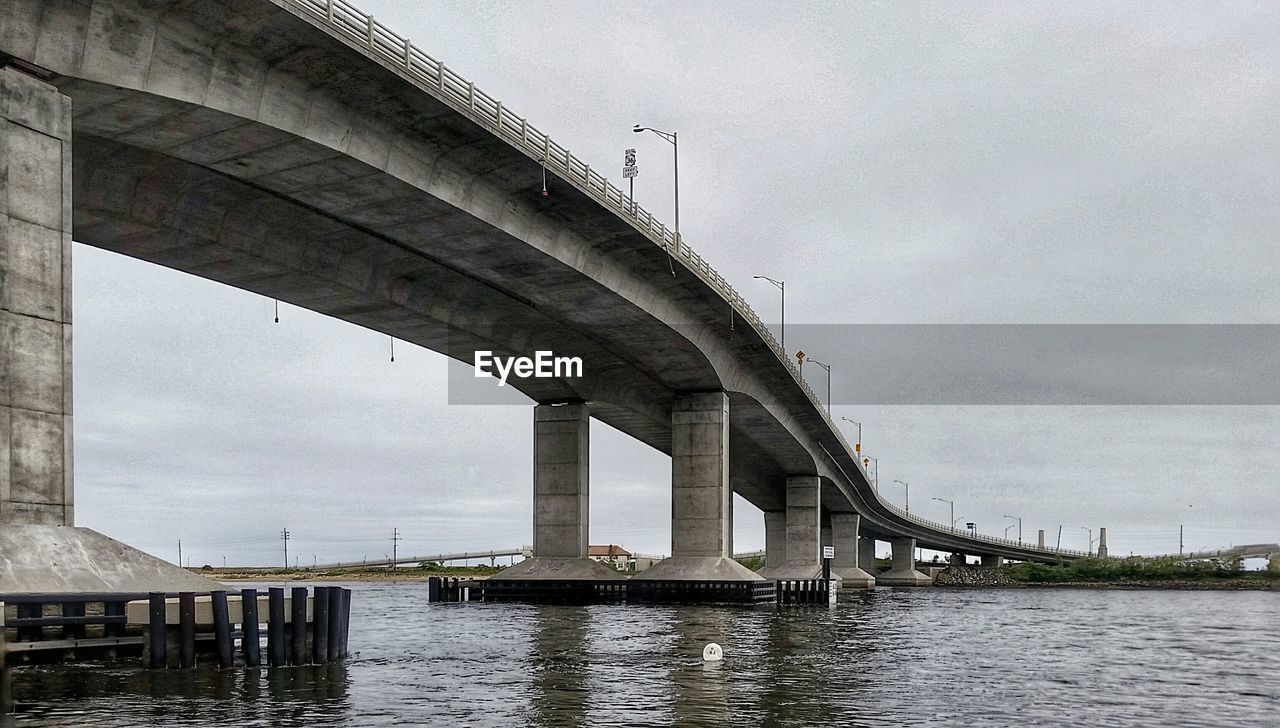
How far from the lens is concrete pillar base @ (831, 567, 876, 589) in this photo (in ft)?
427

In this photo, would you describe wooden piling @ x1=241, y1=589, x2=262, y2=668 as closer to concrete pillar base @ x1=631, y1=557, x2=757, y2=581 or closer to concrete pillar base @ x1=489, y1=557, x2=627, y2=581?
concrete pillar base @ x1=631, y1=557, x2=757, y2=581

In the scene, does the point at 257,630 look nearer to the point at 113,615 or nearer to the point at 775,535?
the point at 113,615

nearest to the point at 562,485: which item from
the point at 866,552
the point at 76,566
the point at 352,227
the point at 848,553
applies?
the point at 352,227

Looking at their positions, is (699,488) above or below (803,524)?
above

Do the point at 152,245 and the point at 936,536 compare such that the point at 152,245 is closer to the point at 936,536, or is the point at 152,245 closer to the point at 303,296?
the point at 303,296

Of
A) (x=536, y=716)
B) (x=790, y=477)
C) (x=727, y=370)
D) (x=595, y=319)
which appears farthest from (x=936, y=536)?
(x=536, y=716)

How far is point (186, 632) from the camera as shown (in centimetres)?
2286

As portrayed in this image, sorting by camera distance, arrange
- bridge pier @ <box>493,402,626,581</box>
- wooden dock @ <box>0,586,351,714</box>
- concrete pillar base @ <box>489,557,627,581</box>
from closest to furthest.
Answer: wooden dock @ <box>0,586,351,714</box> < concrete pillar base @ <box>489,557,627,581</box> < bridge pier @ <box>493,402,626,581</box>

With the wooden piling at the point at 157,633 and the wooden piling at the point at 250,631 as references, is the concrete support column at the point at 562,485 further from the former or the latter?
the wooden piling at the point at 157,633

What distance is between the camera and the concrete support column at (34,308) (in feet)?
81.6

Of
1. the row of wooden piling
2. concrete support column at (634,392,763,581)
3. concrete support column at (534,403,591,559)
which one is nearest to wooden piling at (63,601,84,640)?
the row of wooden piling

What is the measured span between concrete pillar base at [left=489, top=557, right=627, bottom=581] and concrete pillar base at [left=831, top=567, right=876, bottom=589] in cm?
6599

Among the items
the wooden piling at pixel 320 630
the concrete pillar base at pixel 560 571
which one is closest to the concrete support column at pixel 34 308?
the wooden piling at pixel 320 630

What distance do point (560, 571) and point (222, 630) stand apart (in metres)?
44.9
